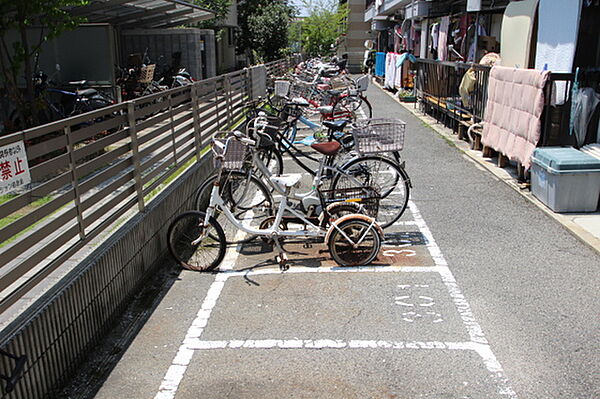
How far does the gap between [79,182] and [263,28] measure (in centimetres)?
2698

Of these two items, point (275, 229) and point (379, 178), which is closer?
point (275, 229)

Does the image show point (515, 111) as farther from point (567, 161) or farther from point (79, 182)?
point (79, 182)

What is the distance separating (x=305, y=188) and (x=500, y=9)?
7.38m

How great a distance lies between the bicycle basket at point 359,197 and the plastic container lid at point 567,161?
94.8 inches

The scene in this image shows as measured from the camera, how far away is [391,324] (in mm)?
4094

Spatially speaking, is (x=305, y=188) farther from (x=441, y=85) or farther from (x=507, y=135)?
(x=441, y=85)

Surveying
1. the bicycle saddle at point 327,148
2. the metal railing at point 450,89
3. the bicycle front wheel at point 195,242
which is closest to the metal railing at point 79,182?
the bicycle front wheel at point 195,242

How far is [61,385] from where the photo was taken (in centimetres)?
330

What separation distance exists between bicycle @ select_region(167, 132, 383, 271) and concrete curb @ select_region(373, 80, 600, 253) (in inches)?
91.0

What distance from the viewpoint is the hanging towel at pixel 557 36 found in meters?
7.02

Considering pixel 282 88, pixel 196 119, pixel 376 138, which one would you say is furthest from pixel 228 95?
pixel 376 138

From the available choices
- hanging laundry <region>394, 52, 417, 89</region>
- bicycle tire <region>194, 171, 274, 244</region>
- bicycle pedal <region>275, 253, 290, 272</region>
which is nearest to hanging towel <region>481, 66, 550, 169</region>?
bicycle tire <region>194, 171, 274, 244</region>

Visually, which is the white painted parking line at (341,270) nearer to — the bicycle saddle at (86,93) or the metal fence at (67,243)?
the metal fence at (67,243)

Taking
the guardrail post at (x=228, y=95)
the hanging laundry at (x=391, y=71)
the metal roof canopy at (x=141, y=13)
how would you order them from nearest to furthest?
the guardrail post at (x=228, y=95) < the metal roof canopy at (x=141, y=13) < the hanging laundry at (x=391, y=71)
